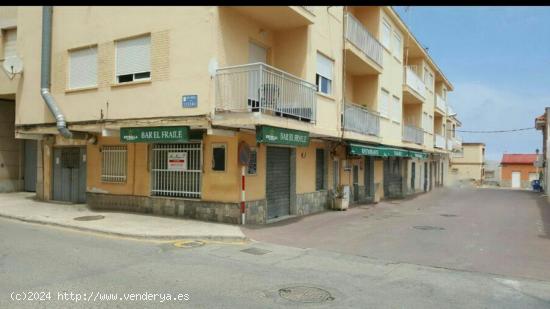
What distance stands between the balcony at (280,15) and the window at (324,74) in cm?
179

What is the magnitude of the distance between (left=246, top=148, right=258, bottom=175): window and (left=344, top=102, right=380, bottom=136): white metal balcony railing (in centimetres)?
497

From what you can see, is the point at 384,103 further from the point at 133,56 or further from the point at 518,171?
the point at 518,171

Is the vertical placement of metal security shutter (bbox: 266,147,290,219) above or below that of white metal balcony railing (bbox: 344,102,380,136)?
below

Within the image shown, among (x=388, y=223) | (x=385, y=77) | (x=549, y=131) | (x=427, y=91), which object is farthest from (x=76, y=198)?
(x=549, y=131)

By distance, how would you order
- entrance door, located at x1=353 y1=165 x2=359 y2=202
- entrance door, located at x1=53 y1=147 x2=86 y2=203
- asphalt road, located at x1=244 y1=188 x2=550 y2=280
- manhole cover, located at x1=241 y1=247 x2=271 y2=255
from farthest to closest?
entrance door, located at x1=353 y1=165 x2=359 y2=202 < entrance door, located at x1=53 y1=147 x2=86 y2=203 < manhole cover, located at x1=241 y1=247 x2=271 y2=255 < asphalt road, located at x1=244 y1=188 x2=550 y2=280

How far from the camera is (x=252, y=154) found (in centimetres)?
1292

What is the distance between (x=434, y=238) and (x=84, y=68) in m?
12.3

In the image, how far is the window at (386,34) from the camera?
2187 centimetres

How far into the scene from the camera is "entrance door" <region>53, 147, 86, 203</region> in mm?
16203

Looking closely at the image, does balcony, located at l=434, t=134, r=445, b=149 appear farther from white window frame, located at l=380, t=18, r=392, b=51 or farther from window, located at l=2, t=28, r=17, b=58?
window, located at l=2, t=28, r=17, b=58

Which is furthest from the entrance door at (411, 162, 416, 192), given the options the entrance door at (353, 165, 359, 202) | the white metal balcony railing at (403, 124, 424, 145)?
the entrance door at (353, 165, 359, 202)

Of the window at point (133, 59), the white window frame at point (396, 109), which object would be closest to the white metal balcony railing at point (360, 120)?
the white window frame at point (396, 109)

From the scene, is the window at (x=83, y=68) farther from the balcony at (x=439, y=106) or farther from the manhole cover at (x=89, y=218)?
the balcony at (x=439, y=106)
